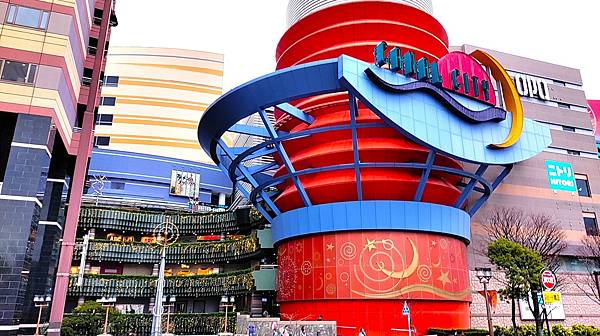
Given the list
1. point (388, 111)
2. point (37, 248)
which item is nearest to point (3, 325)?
point (37, 248)

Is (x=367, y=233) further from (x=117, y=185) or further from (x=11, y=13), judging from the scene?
(x=117, y=185)

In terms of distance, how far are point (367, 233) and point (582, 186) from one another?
102 feet

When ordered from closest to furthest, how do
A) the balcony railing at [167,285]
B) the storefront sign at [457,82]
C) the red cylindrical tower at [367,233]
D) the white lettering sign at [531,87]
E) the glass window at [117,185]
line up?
1. the storefront sign at [457,82]
2. the red cylindrical tower at [367,233]
3. the balcony railing at [167,285]
4. the white lettering sign at [531,87]
5. the glass window at [117,185]

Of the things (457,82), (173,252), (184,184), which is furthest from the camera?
(184,184)

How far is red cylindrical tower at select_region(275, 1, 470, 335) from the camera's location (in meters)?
31.3

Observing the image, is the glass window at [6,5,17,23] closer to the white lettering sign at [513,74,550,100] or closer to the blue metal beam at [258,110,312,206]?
the blue metal beam at [258,110,312,206]

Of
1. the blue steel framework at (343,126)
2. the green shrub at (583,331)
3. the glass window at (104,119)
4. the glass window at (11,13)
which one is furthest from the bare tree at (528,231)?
the glass window at (104,119)

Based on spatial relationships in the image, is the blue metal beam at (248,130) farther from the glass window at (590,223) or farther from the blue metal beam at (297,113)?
the glass window at (590,223)

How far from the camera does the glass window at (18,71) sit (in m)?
26.2

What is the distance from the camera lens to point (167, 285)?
4878 centimetres

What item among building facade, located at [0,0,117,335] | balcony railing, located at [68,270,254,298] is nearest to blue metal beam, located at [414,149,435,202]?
balcony railing, located at [68,270,254,298]

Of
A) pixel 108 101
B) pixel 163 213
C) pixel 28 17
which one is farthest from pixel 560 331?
pixel 108 101

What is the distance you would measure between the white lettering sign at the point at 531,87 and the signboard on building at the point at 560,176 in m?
7.68

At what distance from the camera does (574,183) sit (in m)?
48.0
